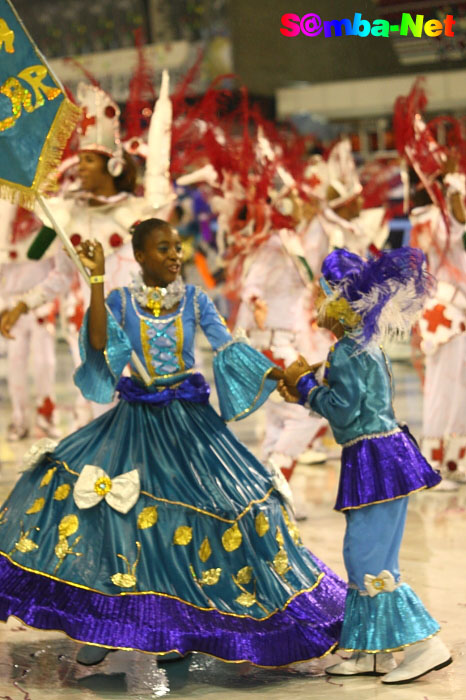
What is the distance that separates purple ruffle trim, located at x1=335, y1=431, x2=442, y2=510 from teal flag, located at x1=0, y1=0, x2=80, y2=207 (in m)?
1.49

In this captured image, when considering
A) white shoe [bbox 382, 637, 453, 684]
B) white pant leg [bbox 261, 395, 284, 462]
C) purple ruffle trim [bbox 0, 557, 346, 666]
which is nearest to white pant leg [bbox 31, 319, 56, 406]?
white pant leg [bbox 261, 395, 284, 462]

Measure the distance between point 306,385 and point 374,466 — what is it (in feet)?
1.20

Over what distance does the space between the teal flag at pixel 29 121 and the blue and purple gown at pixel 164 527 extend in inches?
21.0

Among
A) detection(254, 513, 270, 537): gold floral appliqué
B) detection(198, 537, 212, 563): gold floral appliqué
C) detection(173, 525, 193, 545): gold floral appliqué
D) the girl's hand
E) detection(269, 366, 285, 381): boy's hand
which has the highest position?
the girl's hand

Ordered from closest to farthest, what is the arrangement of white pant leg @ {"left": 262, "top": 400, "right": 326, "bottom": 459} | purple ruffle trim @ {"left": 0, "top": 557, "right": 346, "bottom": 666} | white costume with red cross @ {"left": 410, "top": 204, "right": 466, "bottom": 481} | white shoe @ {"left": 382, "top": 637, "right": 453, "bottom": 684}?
1. purple ruffle trim @ {"left": 0, "top": 557, "right": 346, "bottom": 666}
2. white shoe @ {"left": 382, "top": 637, "right": 453, "bottom": 684}
3. white pant leg @ {"left": 262, "top": 400, "right": 326, "bottom": 459}
4. white costume with red cross @ {"left": 410, "top": 204, "right": 466, "bottom": 481}

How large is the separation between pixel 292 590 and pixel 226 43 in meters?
15.0

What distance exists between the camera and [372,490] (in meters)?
4.17

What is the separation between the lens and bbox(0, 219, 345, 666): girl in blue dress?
4.12 meters

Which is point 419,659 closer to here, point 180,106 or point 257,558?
point 257,558

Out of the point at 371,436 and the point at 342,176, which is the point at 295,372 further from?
the point at 342,176

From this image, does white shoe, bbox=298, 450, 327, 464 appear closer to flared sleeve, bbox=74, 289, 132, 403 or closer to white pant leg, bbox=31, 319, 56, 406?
white pant leg, bbox=31, 319, 56, 406

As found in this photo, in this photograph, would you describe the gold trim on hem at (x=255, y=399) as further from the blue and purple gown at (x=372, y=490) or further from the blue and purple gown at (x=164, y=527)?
the blue and purple gown at (x=372, y=490)

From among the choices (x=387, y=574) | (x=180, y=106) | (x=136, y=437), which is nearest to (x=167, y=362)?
(x=136, y=437)

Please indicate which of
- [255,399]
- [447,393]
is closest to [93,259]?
[255,399]
